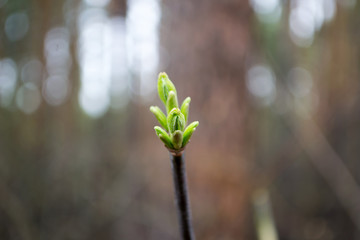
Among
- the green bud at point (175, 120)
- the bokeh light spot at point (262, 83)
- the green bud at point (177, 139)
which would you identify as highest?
the bokeh light spot at point (262, 83)

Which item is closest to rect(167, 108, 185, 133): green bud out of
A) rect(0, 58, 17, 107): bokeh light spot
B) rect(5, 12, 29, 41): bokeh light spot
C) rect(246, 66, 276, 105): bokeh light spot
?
rect(0, 58, 17, 107): bokeh light spot

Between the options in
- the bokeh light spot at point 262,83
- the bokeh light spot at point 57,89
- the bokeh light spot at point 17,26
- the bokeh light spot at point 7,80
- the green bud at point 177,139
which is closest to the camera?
the green bud at point 177,139

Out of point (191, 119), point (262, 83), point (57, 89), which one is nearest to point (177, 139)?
point (191, 119)

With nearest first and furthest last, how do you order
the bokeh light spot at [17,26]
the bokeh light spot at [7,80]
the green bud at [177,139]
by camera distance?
the green bud at [177,139], the bokeh light spot at [7,80], the bokeh light spot at [17,26]

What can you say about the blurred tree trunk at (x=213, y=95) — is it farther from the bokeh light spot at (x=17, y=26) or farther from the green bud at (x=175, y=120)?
the bokeh light spot at (x=17, y=26)

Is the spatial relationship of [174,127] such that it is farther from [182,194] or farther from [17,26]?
[17,26]

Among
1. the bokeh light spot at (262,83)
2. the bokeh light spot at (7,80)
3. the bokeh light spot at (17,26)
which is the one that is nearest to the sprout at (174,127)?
Answer: the bokeh light spot at (7,80)

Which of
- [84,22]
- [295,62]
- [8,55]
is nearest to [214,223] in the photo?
[8,55]

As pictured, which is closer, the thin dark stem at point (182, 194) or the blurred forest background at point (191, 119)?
the thin dark stem at point (182, 194)

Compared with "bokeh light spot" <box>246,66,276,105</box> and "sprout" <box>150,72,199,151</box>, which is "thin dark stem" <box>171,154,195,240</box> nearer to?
"sprout" <box>150,72,199,151</box>
